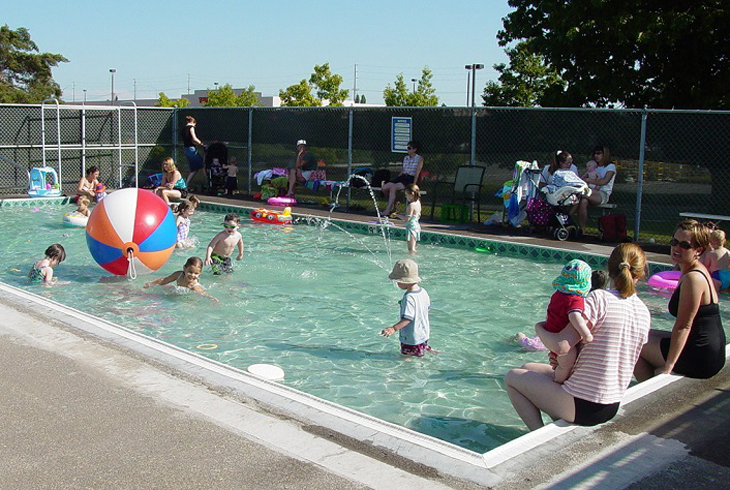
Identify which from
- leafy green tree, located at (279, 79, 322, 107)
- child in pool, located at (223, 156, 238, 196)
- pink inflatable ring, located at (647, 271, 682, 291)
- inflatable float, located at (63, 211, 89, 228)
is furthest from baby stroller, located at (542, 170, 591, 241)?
leafy green tree, located at (279, 79, 322, 107)

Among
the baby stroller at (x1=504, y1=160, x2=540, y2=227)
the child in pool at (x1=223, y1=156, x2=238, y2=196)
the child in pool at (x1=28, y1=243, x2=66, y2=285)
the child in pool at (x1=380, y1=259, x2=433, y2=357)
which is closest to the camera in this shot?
the child in pool at (x1=380, y1=259, x2=433, y2=357)

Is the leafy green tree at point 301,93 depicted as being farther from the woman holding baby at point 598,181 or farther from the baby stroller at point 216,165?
the woman holding baby at point 598,181

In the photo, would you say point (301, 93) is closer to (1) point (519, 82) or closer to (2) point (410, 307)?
(1) point (519, 82)

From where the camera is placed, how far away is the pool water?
21.3 feet

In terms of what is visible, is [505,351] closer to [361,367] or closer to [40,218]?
[361,367]

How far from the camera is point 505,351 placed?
26.1 ft

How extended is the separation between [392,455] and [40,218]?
14.4 meters

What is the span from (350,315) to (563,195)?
19.6 feet

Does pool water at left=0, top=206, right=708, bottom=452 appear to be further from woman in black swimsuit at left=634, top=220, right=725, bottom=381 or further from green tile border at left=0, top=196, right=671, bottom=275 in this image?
woman in black swimsuit at left=634, top=220, right=725, bottom=381

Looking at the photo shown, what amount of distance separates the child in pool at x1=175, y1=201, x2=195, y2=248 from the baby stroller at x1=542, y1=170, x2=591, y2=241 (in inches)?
249

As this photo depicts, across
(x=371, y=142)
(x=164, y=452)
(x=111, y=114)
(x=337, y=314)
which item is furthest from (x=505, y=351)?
(x=111, y=114)

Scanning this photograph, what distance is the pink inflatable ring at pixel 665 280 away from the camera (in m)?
10.4

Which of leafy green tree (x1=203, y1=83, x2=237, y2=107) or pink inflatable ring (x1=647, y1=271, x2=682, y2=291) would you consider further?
leafy green tree (x1=203, y1=83, x2=237, y2=107)

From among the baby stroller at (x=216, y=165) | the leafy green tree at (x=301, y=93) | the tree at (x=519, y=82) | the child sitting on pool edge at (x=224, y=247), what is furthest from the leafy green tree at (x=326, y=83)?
the child sitting on pool edge at (x=224, y=247)
